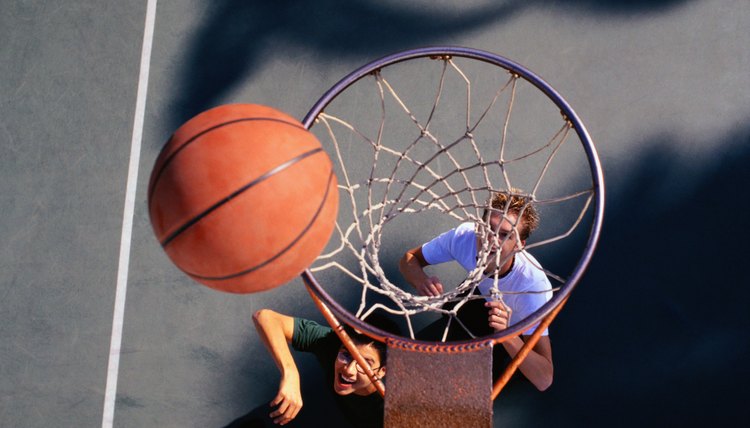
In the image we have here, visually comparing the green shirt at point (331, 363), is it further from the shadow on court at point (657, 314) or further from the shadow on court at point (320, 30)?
the shadow on court at point (320, 30)

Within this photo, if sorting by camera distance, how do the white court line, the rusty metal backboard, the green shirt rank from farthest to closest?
the white court line
the green shirt
the rusty metal backboard

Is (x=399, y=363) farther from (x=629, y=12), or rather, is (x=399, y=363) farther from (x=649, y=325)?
(x=629, y=12)

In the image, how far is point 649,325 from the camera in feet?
11.4

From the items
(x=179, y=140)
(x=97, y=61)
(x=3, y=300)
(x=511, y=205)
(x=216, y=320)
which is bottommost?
(x=216, y=320)

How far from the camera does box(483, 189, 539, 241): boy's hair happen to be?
2979 mm

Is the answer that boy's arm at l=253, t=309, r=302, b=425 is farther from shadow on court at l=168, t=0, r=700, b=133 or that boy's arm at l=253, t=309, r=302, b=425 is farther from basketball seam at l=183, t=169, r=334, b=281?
shadow on court at l=168, t=0, r=700, b=133

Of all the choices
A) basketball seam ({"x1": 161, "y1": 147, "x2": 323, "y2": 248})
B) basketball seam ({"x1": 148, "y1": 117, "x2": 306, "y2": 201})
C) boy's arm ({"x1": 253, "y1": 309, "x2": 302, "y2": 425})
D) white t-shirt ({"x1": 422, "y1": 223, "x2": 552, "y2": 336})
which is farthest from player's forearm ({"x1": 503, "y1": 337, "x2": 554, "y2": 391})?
basketball seam ({"x1": 148, "y1": 117, "x2": 306, "y2": 201})

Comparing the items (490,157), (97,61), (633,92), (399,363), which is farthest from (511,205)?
(97,61)

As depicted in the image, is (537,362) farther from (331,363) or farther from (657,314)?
(331,363)

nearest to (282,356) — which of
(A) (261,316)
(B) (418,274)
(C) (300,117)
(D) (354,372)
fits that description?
(A) (261,316)

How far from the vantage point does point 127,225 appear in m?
3.75

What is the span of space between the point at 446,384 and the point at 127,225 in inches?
86.7

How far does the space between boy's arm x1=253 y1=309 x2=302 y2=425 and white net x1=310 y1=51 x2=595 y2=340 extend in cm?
38

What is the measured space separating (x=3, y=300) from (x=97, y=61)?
155 centimetres
